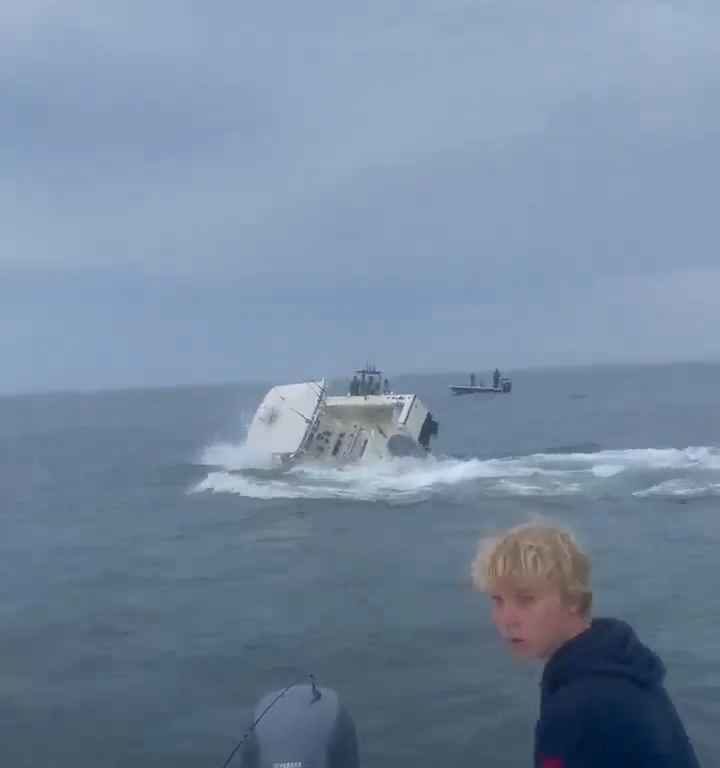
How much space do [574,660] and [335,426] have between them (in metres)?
41.3

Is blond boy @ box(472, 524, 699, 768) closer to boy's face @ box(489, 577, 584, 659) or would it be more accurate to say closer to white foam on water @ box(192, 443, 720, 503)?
boy's face @ box(489, 577, 584, 659)

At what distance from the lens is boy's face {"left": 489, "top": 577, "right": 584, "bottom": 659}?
314 centimetres

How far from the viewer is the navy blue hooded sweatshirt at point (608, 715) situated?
9.51 ft

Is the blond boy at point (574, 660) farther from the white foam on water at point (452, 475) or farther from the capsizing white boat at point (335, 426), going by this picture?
the capsizing white boat at point (335, 426)

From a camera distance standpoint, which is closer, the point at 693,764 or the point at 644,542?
the point at 693,764

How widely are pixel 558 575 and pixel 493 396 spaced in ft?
493

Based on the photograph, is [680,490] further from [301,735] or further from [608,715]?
[608,715]

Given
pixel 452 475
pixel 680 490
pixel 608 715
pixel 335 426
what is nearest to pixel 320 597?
pixel 680 490

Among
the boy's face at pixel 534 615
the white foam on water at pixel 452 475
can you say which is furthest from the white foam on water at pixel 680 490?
the boy's face at pixel 534 615

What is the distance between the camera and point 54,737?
43.0 feet

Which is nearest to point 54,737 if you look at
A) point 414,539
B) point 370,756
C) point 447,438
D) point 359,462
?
point 370,756

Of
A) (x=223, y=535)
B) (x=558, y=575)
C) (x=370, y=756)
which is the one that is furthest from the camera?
(x=223, y=535)

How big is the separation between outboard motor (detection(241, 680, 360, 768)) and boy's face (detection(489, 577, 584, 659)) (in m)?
4.33

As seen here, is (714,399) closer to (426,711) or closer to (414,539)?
(414,539)
